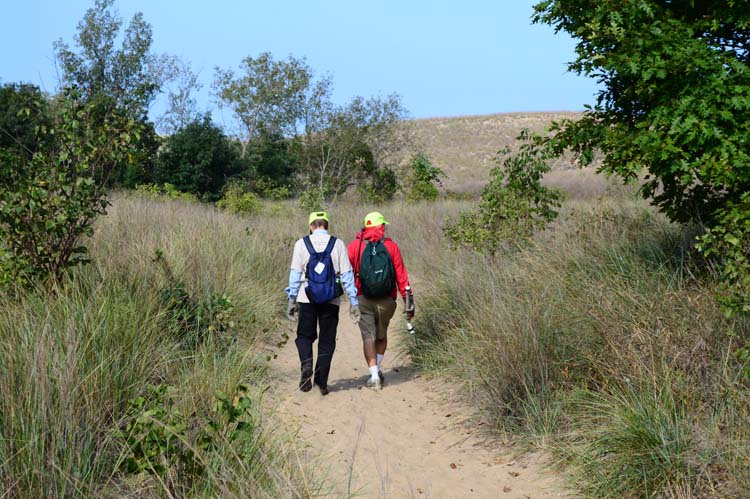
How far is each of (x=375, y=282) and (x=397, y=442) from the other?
6.80ft

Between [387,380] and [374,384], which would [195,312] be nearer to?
[374,384]

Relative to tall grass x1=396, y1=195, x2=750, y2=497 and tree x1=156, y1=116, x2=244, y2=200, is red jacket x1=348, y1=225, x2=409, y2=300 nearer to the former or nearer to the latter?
tall grass x1=396, y1=195, x2=750, y2=497

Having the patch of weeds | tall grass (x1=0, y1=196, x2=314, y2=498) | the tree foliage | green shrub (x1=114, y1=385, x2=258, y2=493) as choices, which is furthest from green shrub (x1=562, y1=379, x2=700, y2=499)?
the tree foliage

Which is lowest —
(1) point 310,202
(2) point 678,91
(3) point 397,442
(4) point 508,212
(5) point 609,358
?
(3) point 397,442

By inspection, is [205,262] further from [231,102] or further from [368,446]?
[231,102]

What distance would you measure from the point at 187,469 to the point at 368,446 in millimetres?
2586

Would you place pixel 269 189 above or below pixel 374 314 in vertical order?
above

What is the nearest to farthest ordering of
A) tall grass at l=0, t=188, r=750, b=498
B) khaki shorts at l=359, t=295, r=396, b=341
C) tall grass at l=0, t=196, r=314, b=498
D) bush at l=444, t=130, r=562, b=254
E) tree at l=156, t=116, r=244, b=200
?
tall grass at l=0, t=196, r=314, b=498
tall grass at l=0, t=188, r=750, b=498
khaki shorts at l=359, t=295, r=396, b=341
bush at l=444, t=130, r=562, b=254
tree at l=156, t=116, r=244, b=200

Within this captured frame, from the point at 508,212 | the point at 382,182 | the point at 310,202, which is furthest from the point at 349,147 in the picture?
the point at 508,212

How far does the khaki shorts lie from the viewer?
8.63 meters

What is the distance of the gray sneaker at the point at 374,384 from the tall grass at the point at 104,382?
1263mm

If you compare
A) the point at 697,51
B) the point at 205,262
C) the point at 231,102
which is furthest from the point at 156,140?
the point at 697,51

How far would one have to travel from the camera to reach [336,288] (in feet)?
27.1

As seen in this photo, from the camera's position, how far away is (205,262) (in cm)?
1083
